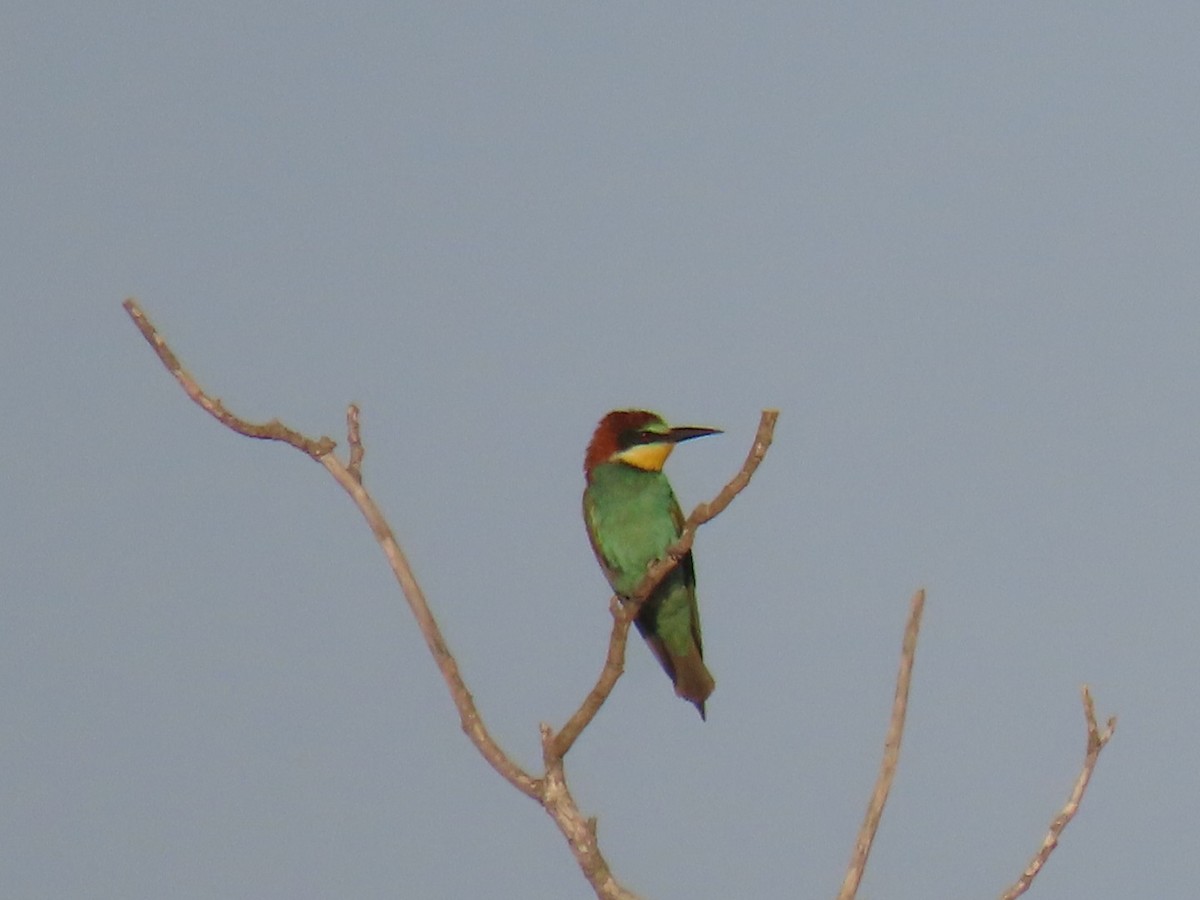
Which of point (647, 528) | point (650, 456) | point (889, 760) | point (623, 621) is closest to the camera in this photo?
point (889, 760)

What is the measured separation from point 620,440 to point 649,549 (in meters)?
0.68

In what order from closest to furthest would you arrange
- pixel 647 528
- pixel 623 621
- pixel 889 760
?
1. pixel 889 760
2. pixel 623 621
3. pixel 647 528

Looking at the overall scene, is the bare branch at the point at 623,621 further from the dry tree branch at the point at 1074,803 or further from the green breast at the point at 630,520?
the green breast at the point at 630,520

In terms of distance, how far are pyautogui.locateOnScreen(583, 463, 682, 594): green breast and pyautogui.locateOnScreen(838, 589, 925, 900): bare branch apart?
3829 millimetres

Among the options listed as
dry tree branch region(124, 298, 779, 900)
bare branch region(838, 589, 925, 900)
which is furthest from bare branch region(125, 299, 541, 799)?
bare branch region(838, 589, 925, 900)

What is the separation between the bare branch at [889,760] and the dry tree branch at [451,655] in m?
0.57

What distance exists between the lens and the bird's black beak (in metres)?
8.70

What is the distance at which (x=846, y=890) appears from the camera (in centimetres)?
449

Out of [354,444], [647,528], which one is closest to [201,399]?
[354,444]

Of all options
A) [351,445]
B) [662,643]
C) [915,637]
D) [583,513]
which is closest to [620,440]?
[583,513]

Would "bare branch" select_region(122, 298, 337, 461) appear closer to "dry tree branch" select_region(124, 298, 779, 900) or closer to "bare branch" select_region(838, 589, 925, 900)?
"dry tree branch" select_region(124, 298, 779, 900)

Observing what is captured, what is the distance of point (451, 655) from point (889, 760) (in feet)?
3.64

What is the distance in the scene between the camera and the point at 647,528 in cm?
859

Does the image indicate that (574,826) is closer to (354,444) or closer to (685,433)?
(354,444)
